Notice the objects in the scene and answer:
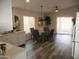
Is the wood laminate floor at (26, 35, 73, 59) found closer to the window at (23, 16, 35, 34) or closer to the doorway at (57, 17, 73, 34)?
the window at (23, 16, 35, 34)

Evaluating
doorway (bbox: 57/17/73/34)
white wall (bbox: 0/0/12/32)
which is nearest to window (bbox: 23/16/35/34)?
white wall (bbox: 0/0/12/32)

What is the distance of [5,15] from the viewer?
6484 millimetres

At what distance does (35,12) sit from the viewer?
40.8 feet

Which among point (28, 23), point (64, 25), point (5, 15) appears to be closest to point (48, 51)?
point (5, 15)

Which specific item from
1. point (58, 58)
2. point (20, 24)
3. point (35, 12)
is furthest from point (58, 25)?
point (58, 58)

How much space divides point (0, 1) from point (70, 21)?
10.4 m

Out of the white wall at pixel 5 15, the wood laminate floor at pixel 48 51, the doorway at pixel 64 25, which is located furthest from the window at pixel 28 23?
the doorway at pixel 64 25

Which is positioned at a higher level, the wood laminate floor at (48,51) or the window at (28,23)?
the window at (28,23)

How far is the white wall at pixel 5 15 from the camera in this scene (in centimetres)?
627

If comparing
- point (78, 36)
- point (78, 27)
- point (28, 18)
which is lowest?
point (78, 36)

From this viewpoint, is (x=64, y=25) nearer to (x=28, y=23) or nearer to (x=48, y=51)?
(x=28, y=23)

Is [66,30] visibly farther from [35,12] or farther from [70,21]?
[35,12]

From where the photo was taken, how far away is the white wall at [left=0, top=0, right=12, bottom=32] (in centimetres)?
627

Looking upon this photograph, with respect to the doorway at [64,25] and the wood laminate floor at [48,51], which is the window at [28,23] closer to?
the wood laminate floor at [48,51]
